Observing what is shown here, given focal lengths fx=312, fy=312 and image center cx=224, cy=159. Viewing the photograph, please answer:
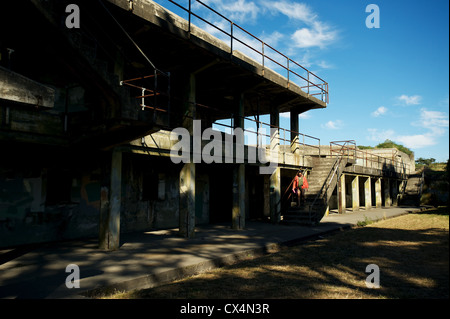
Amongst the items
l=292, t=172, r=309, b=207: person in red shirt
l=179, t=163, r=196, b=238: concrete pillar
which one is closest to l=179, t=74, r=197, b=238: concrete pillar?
l=179, t=163, r=196, b=238: concrete pillar

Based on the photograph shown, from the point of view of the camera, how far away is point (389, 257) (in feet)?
26.1

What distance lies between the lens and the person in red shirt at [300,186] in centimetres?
1577

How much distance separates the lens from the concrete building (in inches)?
256

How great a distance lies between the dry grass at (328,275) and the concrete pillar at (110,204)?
3.13 meters

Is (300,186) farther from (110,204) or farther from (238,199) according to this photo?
(110,204)

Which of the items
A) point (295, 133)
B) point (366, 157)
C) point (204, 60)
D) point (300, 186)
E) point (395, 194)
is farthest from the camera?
point (395, 194)

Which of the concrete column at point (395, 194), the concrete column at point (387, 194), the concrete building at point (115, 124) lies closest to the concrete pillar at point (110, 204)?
the concrete building at point (115, 124)

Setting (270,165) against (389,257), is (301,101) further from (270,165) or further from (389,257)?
(389,257)

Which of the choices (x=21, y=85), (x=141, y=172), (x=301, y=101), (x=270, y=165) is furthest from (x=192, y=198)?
(x=301, y=101)

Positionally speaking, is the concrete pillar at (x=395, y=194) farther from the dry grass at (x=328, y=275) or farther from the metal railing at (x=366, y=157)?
the dry grass at (x=328, y=275)

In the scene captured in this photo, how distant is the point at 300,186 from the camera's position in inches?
639

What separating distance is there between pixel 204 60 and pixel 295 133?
827 centimetres

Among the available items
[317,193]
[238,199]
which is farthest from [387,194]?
[238,199]

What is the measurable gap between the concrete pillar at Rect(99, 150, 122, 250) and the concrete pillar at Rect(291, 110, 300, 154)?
1058 centimetres
